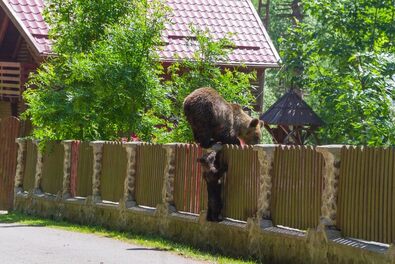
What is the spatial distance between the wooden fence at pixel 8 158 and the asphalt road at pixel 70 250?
29.6 feet

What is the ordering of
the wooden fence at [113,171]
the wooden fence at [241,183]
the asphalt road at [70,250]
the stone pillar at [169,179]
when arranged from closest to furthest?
the asphalt road at [70,250]
the wooden fence at [241,183]
the stone pillar at [169,179]
the wooden fence at [113,171]

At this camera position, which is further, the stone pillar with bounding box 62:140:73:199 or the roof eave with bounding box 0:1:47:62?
the roof eave with bounding box 0:1:47:62

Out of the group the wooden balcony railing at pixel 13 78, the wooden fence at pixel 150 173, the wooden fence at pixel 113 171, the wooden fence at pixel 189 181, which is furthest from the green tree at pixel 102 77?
the wooden balcony railing at pixel 13 78

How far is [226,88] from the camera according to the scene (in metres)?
21.9

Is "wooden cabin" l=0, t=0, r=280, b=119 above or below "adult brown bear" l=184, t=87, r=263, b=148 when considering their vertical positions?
above

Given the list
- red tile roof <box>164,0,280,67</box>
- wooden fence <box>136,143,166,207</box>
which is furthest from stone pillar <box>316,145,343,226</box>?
red tile roof <box>164,0,280,67</box>

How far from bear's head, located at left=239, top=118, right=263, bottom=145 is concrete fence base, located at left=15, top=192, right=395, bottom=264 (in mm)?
1721

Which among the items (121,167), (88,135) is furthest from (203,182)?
(88,135)

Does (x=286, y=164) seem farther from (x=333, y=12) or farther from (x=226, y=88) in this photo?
(x=333, y=12)

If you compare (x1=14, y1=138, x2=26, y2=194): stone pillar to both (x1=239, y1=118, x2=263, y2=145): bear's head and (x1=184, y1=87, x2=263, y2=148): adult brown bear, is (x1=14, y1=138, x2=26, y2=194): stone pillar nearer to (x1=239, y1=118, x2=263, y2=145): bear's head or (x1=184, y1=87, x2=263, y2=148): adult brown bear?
(x1=239, y1=118, x2=263, y2=145): bear's head

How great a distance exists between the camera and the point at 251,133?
17688 millimetres

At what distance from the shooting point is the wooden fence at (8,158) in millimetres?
27016

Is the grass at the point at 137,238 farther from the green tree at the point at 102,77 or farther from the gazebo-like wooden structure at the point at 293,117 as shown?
the gazebo-like wooden structure at the point at 293,117

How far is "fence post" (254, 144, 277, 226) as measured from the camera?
14531 mm
